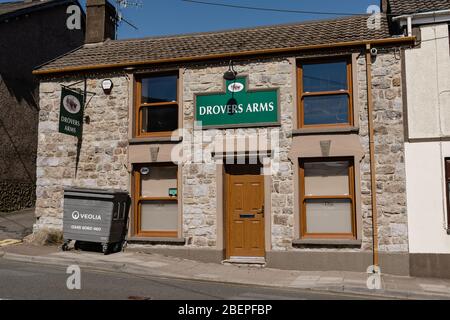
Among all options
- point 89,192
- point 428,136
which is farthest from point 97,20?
point 428,136

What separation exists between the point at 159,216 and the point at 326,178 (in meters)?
4.28

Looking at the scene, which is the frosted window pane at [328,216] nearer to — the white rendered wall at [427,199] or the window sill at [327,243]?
the window sill at [327,243]

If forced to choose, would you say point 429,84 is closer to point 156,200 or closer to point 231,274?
point 231,274

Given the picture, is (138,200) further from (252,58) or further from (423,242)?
(423,242)

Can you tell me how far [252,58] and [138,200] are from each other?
15.1 ft

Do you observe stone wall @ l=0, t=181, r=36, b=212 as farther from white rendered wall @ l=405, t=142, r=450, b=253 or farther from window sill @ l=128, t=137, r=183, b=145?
white rendered wall @ l=405, t=142, r=450, b=253

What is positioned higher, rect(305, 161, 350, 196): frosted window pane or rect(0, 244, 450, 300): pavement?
rect(305, 161, 350, 196): frosted window pane

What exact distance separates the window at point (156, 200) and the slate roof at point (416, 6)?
21.6 feet

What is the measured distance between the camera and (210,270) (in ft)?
33.3

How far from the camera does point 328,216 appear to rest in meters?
10.8

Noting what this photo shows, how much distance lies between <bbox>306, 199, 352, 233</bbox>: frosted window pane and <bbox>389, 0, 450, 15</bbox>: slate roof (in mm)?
4630

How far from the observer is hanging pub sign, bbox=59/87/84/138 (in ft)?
38.4

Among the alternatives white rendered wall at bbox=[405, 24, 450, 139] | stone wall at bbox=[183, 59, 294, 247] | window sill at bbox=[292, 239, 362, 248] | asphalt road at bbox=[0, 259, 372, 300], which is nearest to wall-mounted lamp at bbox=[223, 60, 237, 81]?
stone wall at bbox=[183, 59, 294, 247]

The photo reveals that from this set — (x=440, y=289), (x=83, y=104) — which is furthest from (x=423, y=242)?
(x=83, y=104)
